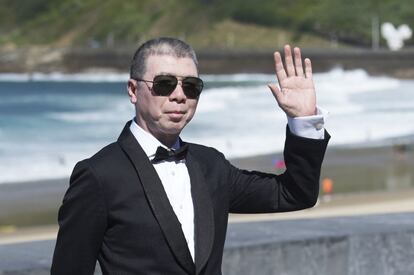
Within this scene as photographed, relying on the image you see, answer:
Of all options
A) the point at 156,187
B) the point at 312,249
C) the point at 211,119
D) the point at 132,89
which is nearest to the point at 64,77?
the point at 211,119

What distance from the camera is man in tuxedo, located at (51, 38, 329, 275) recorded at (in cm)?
264

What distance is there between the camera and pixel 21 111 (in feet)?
170

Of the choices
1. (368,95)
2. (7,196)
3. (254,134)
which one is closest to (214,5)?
(368,95)

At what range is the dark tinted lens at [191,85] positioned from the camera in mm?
2707

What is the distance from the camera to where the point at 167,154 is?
2695 mm

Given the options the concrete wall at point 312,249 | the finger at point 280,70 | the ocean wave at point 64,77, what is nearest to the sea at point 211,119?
the ocean wave at point 64,77

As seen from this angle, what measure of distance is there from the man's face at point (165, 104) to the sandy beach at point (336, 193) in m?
10.4

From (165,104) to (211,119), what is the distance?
37108 millimetres

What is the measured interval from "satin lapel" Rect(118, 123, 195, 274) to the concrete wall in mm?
1354

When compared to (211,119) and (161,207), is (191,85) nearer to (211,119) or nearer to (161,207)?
(161,207)

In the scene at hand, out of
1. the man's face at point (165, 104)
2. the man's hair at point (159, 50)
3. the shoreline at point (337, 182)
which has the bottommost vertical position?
the shoreline at point (337, 182)

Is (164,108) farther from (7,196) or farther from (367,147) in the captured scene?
(367,147)

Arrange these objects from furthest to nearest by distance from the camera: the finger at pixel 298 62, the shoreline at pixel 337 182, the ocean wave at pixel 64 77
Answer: the ocean wave at pixel 64 77
the shoreline at pixel 337 182
the finger at pixel 298 62

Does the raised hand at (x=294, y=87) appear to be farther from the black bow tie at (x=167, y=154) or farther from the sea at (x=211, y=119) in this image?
the sea at (x=211, y=119)
